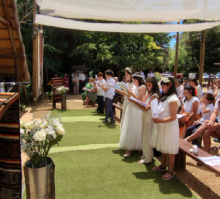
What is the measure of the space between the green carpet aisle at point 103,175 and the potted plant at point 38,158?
2.79 ft

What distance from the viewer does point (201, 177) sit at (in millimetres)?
3736

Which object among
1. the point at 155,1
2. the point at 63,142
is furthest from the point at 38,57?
the point at 155,1

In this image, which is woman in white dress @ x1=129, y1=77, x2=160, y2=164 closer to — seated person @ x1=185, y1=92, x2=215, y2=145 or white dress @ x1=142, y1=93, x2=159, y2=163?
white dress @ x1=142, y1=93, x2=159, y2=163

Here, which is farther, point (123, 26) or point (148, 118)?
point (123, 26)

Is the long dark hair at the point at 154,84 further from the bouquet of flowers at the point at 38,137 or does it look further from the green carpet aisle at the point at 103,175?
the bouquet of flowers at the point at 38,137

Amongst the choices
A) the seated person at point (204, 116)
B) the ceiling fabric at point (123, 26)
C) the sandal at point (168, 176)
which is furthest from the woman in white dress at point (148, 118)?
the ceiling fabric at point (123, 26)

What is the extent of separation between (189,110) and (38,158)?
12.9 ft

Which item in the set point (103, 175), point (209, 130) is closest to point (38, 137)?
point (103, 175)

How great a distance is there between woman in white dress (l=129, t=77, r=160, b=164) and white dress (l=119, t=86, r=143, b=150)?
15.6 inches

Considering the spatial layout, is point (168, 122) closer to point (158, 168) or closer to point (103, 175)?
point (158, 168)

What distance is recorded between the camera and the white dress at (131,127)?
4359 mm

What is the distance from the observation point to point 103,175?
3.64 meters

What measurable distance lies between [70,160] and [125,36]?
14699 mm

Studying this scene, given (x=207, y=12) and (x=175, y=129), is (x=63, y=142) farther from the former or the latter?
(x=207, y=12)
